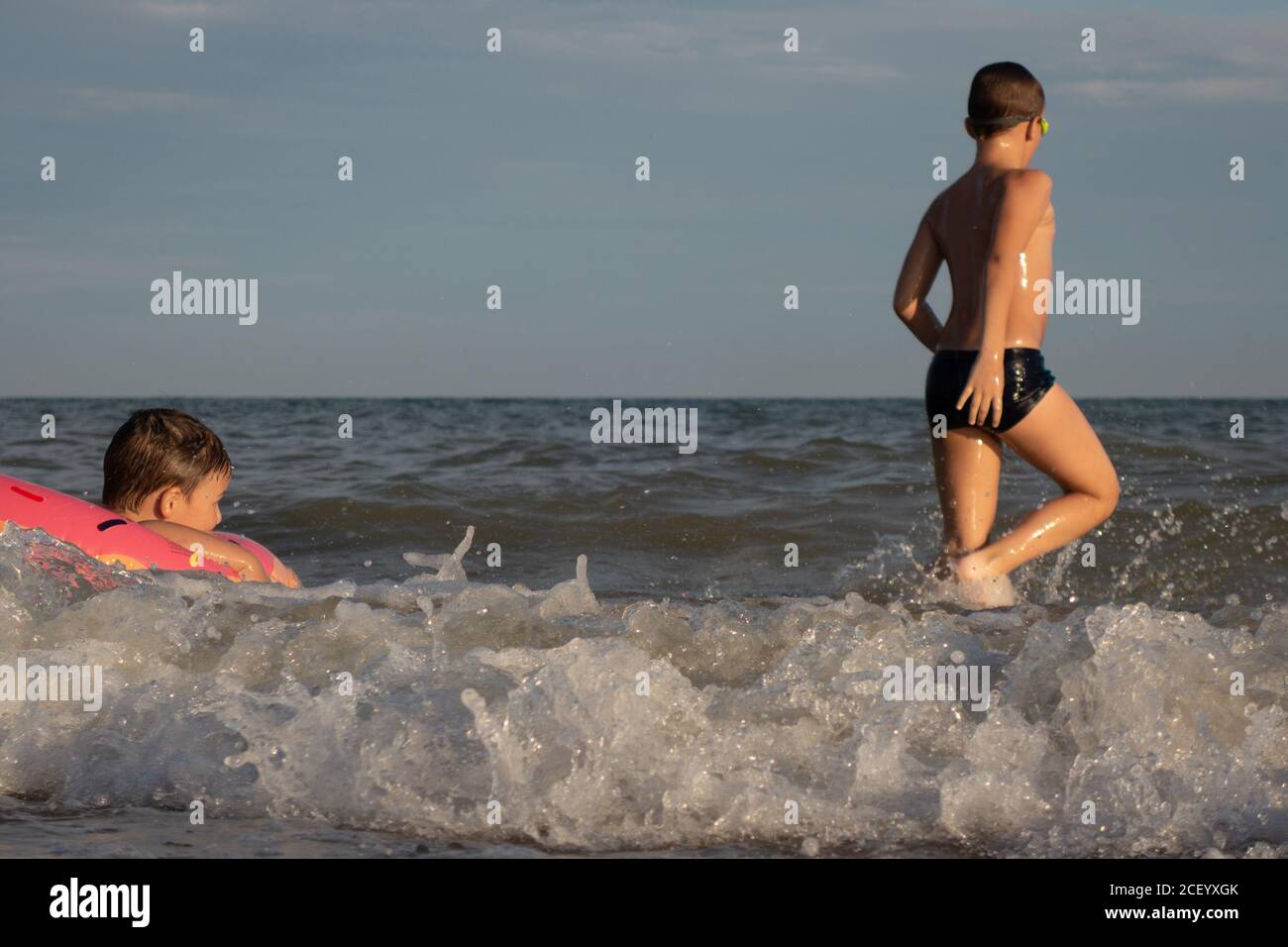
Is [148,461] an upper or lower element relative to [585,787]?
upper

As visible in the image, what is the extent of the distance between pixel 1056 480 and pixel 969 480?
299 mm

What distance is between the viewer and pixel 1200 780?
9.53 ft

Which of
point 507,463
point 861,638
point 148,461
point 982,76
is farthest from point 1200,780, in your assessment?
point 507,463

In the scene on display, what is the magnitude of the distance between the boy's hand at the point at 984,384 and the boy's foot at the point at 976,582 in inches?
19.6

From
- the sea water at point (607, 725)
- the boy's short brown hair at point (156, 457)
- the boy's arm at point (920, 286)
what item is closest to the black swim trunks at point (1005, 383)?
the boy's arm at point (920, 286)

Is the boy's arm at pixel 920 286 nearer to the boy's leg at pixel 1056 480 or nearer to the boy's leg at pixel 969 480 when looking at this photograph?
the boy's leg at pixel 969 480

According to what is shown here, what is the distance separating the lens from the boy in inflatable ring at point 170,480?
15.5 feet

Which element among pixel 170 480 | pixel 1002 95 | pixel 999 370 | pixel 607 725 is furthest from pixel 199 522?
pixel 1002 95

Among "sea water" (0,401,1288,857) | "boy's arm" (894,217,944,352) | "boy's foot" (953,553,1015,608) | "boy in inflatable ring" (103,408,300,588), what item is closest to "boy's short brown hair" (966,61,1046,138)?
"boy's arm" (894,217,944,352)

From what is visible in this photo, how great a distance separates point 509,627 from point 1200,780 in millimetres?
1855

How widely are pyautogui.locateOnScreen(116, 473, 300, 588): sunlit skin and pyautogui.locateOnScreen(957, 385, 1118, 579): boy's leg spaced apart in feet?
8.16

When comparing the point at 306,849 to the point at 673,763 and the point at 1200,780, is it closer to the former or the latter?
the point at 673,763

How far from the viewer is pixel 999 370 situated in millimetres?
4520

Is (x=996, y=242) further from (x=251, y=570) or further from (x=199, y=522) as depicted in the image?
(x=199, y=522)
